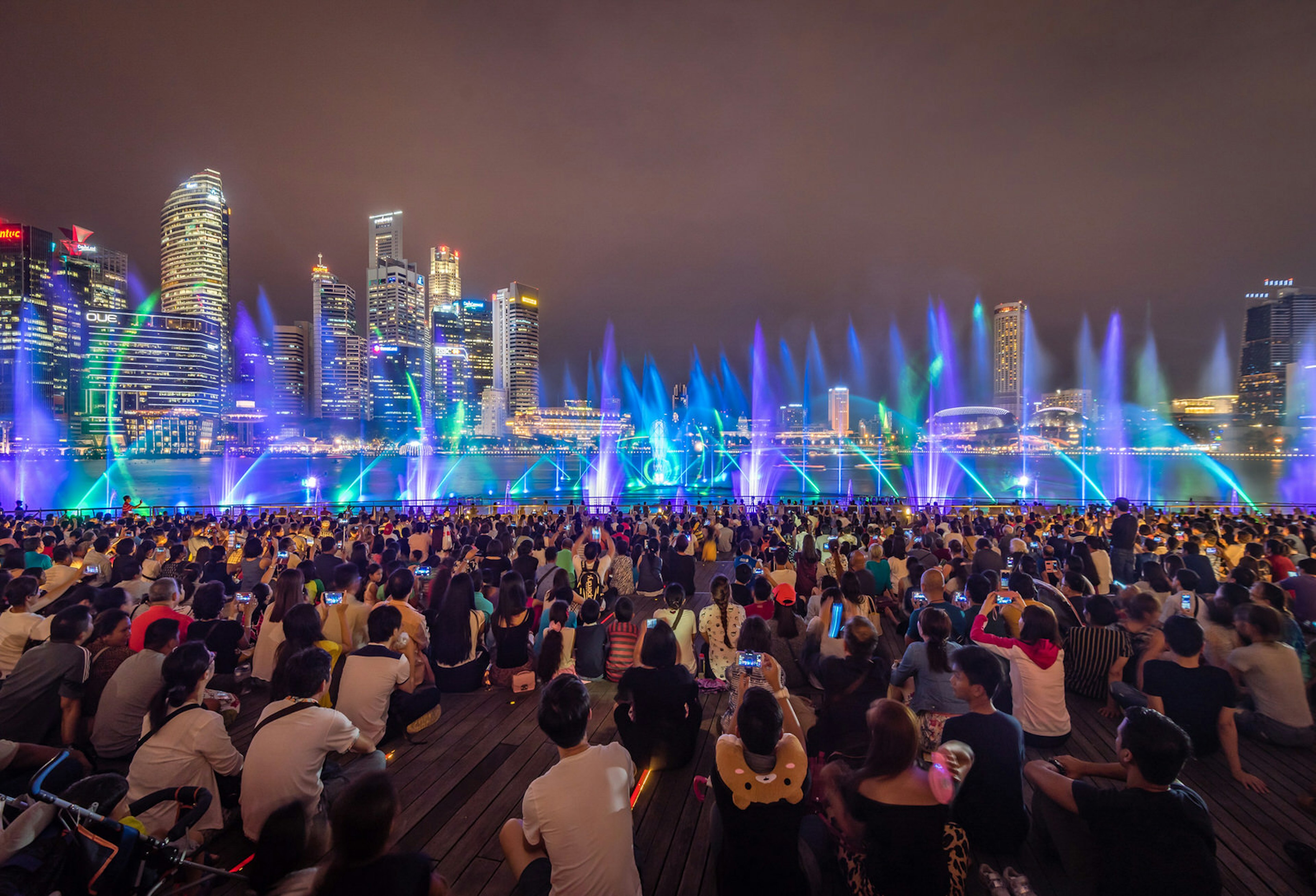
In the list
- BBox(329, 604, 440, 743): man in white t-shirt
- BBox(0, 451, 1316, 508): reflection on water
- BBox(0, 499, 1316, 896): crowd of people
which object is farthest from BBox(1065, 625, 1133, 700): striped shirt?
BBox(0, 451, 1316, 508): reflection on water

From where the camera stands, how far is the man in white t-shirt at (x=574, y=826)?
8.64 ft

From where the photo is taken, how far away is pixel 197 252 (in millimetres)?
172000

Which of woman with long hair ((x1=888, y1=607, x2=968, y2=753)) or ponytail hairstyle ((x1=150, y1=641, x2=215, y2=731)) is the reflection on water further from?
woman with long hair ((x1=888, y1=607, x2=968, y2=753))

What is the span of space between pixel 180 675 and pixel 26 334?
523ft

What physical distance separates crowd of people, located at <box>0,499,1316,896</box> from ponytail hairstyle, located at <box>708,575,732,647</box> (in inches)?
1.3

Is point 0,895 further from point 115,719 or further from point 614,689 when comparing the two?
point 614,689

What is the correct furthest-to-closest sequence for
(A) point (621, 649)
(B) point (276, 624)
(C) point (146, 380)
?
(C) point (146, 380) → (B) point (276, 624) → (A) point (621, 649)

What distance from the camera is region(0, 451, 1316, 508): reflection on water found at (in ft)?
183

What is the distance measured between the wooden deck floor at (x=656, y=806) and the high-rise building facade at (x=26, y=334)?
148194mm

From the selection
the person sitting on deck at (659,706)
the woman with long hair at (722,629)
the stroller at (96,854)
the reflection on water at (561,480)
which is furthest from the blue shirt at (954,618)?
the reflection on water at (561,480)

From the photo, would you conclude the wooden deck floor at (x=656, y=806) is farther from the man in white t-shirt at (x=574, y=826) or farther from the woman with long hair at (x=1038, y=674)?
the man in white t-shirt at (x=574, y=826)

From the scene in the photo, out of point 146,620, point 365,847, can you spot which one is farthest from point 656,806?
point 146,620

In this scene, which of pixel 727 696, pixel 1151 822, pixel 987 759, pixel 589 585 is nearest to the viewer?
pixel 1151 822

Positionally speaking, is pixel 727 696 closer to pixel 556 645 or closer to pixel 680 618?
pixel 680 618
